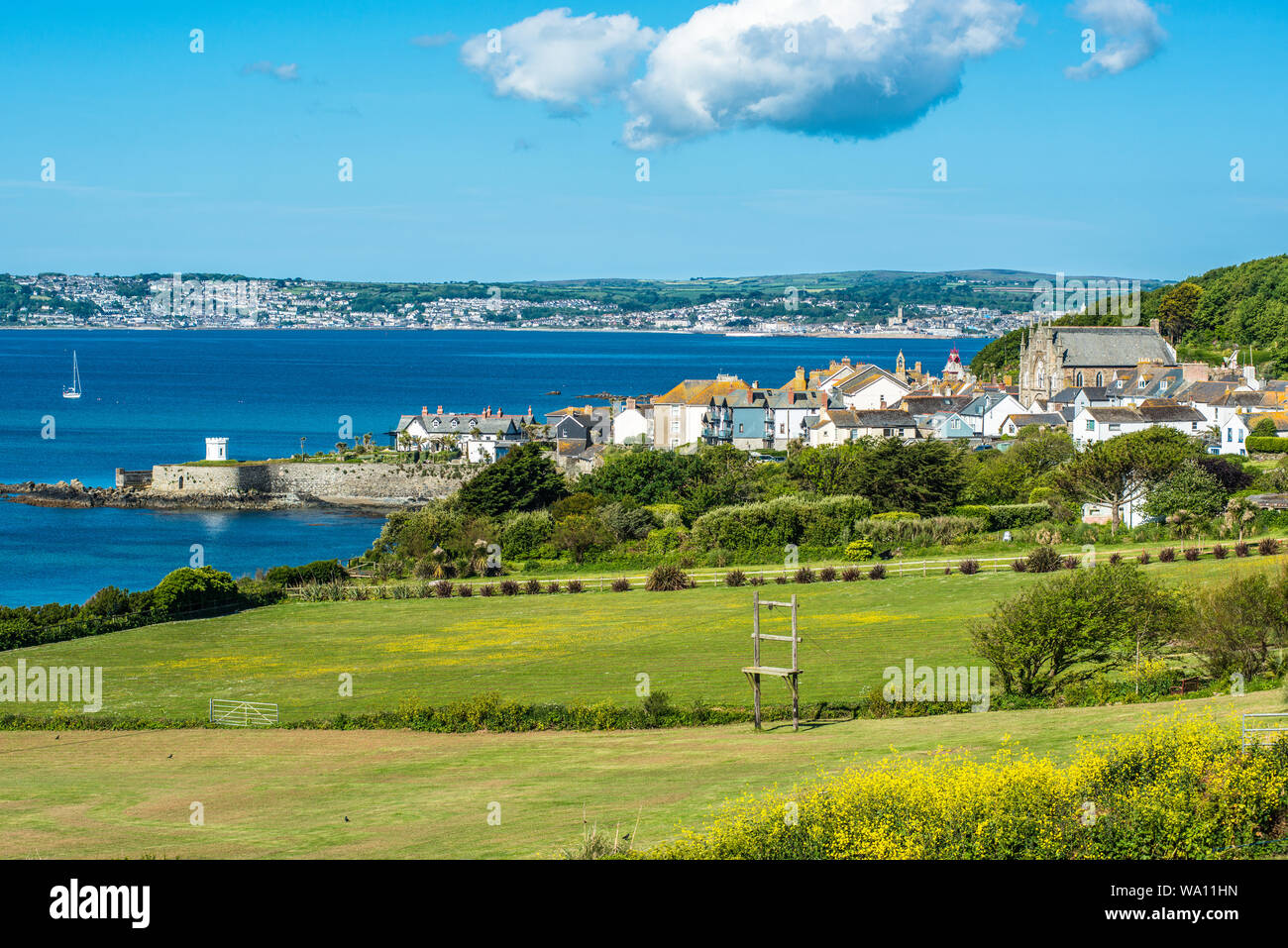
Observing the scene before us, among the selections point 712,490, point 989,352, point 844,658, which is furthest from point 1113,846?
point 989,352

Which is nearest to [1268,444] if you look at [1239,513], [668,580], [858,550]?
[1239,513]

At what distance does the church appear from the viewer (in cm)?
10506

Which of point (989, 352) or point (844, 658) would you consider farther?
A: point (989, 352)

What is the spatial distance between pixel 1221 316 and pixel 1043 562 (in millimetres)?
91105

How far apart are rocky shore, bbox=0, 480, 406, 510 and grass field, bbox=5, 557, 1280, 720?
157 ft

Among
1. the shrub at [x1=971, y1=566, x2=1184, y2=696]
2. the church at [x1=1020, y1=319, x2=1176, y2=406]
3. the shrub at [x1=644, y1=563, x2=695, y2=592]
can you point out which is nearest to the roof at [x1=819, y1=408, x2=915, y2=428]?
the church at [x1=1020, y1=319, x2=1176, y2=406]

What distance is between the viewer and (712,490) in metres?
62.4

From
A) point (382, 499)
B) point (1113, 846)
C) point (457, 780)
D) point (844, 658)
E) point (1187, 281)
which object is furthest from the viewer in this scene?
point (1187, 281)

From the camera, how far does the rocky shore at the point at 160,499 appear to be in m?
90.0

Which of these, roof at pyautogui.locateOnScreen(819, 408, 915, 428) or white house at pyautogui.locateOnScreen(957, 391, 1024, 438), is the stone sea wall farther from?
white house at pyautogui.locateOnScreen(957, 391, 1024, 438)

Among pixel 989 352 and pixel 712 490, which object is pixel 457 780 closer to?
pixel 712 490

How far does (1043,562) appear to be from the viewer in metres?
42.9

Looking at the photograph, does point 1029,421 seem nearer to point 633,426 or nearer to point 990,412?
point 990,412
